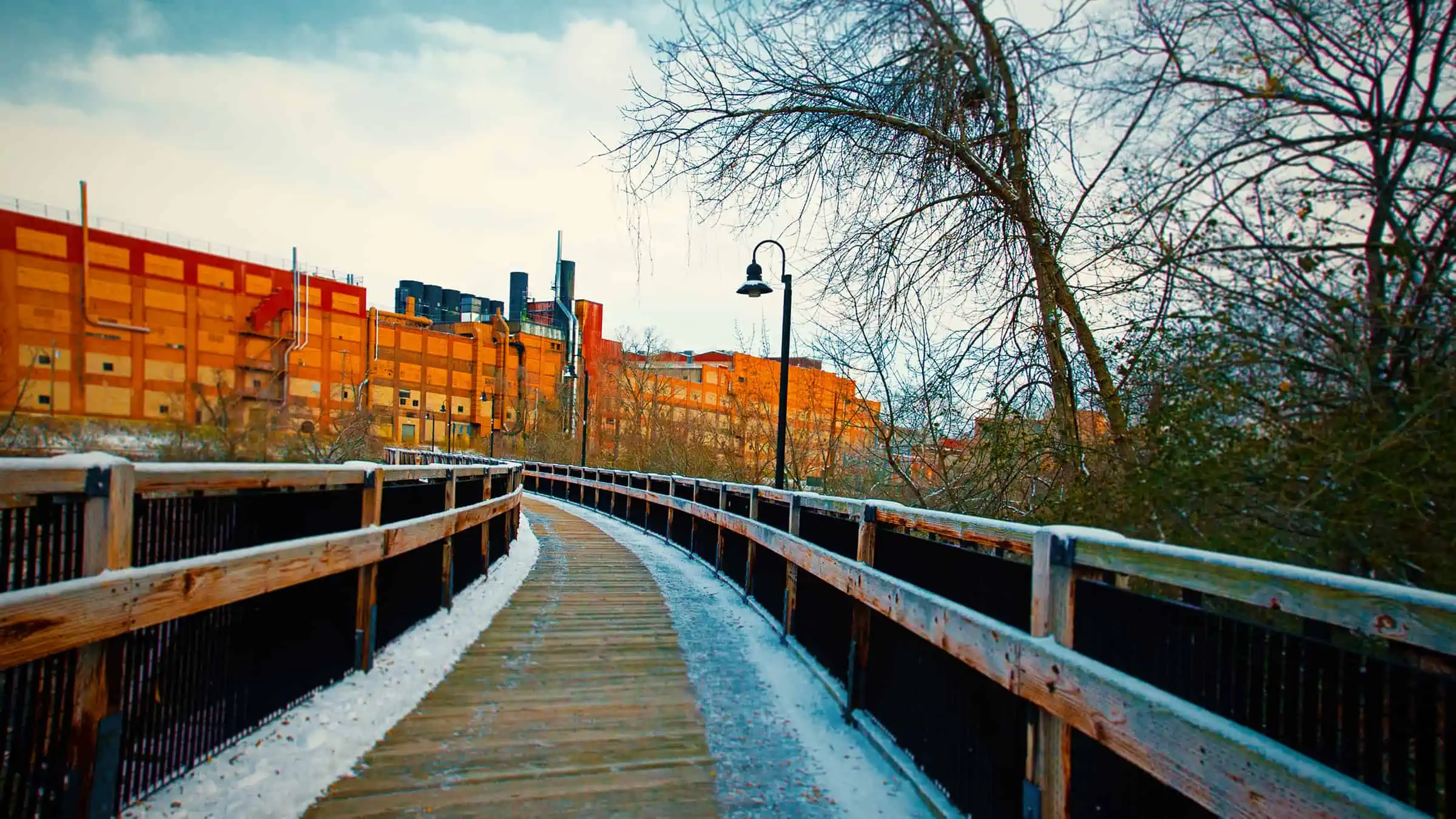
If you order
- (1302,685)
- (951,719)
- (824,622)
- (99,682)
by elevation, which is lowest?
(824,622)

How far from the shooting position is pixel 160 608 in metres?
2.73

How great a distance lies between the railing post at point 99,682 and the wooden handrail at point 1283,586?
3041 mm

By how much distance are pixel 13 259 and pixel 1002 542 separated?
4840 cm

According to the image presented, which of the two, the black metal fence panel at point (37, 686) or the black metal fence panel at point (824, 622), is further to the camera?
the black metal fence panel at point (824, 622)

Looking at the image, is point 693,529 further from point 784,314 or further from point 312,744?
point 312,744

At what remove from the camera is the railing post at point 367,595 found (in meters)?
4.68

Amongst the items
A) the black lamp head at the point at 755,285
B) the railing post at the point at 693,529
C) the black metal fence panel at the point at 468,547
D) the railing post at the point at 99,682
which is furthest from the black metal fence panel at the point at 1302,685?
the black lamp head at the point at 755,285

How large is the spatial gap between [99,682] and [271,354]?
50108 millimetres

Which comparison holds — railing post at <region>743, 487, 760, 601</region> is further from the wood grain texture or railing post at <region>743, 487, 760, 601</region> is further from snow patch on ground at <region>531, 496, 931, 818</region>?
the wood grain texture

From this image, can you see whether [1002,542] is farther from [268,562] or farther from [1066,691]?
[268,562]

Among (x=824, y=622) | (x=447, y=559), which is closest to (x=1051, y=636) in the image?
(x=824, y=622)

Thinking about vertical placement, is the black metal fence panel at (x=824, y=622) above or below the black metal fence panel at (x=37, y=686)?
below

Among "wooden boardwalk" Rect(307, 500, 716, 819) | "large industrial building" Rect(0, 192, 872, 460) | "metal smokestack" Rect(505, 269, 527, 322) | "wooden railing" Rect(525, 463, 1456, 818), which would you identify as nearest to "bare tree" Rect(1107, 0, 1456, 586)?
"wooden railing" Rect(525, 463, 1456, 818)

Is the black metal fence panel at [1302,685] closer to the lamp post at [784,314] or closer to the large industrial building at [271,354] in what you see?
the lamp post at [784,314]
